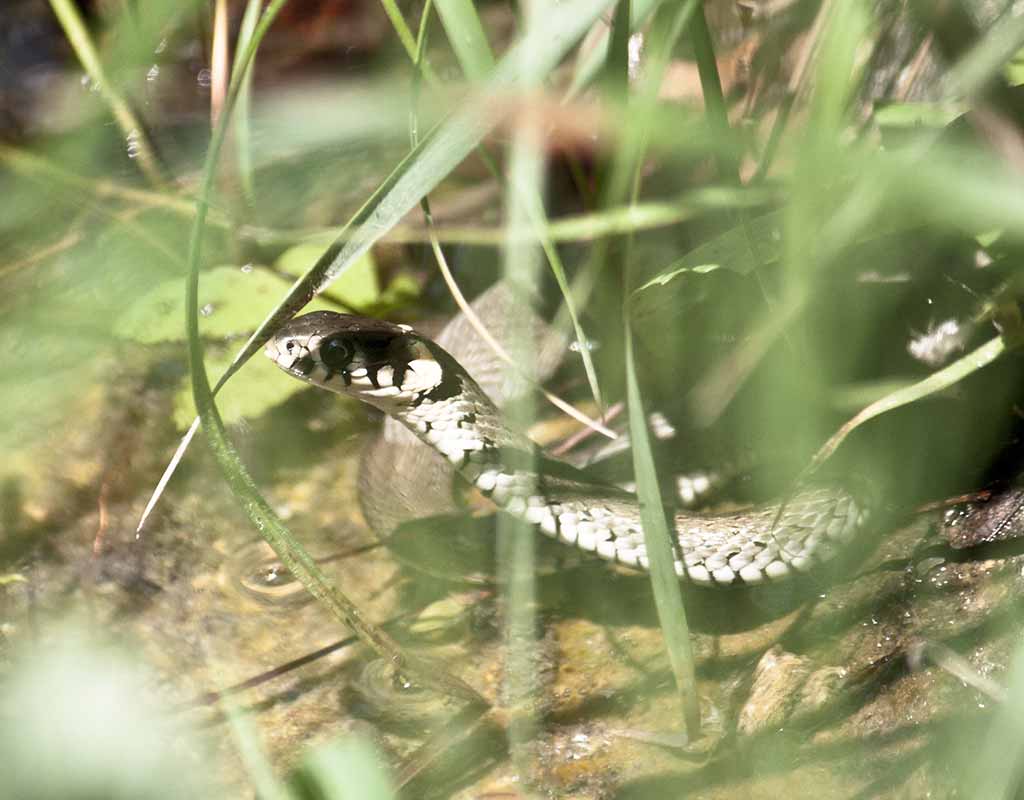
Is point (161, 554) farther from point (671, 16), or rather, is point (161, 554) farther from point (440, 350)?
point (671, 16)

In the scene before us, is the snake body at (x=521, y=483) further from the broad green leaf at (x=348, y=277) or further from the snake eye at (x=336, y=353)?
the broad green leaf at (x=348, y=277)

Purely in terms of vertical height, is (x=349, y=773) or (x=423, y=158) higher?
(x=423, y=158)

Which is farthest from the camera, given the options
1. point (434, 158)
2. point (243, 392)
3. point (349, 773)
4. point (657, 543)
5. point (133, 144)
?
point (133, 144)

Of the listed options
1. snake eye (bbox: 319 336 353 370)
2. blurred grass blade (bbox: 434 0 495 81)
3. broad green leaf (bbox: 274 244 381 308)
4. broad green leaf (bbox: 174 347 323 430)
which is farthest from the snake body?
blurred grass blade (bbox: 434 0 495 81)

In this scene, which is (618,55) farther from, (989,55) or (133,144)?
(133,144)

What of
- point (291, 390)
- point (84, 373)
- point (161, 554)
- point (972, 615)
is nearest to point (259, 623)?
point (161, 554)

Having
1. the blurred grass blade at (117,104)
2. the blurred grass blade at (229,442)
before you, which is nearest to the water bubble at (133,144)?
the blurred grass blade at (117,104)

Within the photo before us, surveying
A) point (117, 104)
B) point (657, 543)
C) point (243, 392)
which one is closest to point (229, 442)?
point (657, 543)
